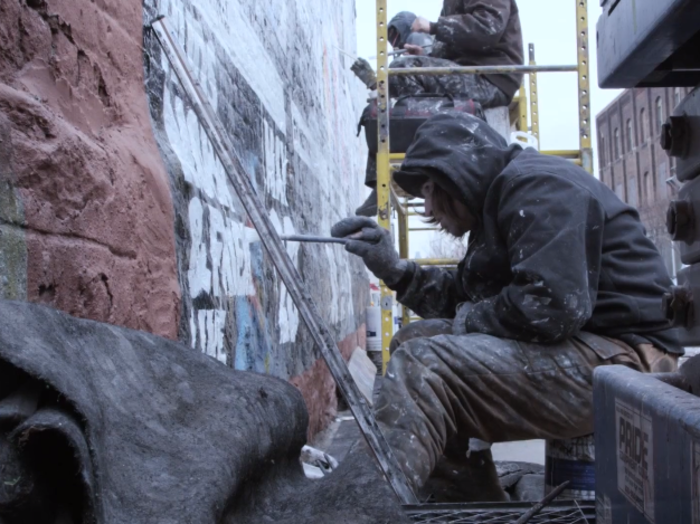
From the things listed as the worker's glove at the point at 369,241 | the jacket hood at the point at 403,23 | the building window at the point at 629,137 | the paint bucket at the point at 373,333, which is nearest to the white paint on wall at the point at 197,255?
the worker's glove at the point at 369,241

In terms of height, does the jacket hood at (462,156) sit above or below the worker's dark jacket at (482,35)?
below

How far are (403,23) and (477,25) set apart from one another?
1.30 metres

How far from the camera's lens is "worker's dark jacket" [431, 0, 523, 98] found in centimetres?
496

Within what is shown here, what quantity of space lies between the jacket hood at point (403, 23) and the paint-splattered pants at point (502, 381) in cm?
416

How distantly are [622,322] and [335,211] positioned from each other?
5.16 meters

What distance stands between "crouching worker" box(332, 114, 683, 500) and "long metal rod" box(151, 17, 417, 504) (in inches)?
5.7

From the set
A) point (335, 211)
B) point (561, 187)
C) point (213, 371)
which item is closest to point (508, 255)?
point (561, 187)

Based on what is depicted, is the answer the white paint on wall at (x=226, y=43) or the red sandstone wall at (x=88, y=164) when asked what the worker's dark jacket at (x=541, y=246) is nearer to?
the white paint on wall at (x=226, y=43)

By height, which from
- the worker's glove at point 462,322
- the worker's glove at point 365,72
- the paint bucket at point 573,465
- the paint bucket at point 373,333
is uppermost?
the worker's glove at point 365,72

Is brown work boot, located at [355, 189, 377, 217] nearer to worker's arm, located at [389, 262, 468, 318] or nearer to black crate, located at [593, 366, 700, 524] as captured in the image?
worker's arm, located at [389, 262, 468, 318]

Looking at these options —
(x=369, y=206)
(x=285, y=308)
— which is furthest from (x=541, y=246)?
(x=369, y=206)

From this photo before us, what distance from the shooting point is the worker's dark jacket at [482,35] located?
4.96 metres

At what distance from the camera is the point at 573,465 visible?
2578mm

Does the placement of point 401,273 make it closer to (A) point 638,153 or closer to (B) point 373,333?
(B) point 373,333
